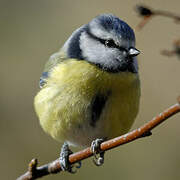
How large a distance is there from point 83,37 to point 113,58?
1.60 feet

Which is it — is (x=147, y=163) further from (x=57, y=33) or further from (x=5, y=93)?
(x=57, y=33)

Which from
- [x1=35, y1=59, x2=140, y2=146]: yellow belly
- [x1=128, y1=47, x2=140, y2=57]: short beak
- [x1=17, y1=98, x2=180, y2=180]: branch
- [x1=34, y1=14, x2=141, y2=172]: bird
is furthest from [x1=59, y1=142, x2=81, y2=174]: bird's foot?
[x1=128, y1=47, x2=140, y2=57]: short beak

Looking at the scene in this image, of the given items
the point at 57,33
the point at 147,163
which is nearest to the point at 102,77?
the point at 147,163

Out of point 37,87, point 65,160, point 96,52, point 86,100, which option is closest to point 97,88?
point 86,100

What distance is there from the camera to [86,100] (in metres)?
3.06

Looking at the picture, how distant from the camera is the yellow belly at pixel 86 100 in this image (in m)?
3.05

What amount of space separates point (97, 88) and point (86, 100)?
0.13 meters

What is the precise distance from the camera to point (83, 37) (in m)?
3.50

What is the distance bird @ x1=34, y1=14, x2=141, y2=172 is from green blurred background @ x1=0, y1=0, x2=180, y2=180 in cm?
146

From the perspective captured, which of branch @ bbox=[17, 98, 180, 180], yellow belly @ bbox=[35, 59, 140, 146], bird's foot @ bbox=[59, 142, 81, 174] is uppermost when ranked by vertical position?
yellow belly @ bbox=[35, 59, 140, 146]

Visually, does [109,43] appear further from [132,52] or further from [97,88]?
[97,88]

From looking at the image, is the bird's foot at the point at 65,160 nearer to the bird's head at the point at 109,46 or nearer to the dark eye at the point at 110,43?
the bird's head at the point at 109,46

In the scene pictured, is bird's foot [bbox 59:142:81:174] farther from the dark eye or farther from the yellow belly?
the dark eye

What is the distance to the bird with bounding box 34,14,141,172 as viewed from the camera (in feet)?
10.0
